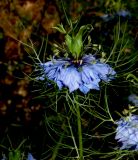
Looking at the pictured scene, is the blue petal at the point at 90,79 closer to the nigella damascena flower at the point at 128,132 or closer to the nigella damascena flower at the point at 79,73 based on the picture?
the nigella damascena flower at the point at 79,73

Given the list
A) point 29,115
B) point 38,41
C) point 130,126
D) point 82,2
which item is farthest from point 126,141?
point 82,2

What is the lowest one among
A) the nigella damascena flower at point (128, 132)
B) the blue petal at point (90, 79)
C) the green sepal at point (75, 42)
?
the nigella damascena flower at point (128, 132)

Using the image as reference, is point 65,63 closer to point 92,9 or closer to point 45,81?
point 45,81

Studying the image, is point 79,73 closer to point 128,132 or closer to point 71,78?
point 71,78

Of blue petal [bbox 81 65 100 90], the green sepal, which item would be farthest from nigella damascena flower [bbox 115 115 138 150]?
the green sepal

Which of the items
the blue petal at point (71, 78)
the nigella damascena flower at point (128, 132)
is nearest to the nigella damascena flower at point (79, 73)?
the blue petal at point (71, 78)

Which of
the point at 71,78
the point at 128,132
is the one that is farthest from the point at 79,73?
the point at 128,132
